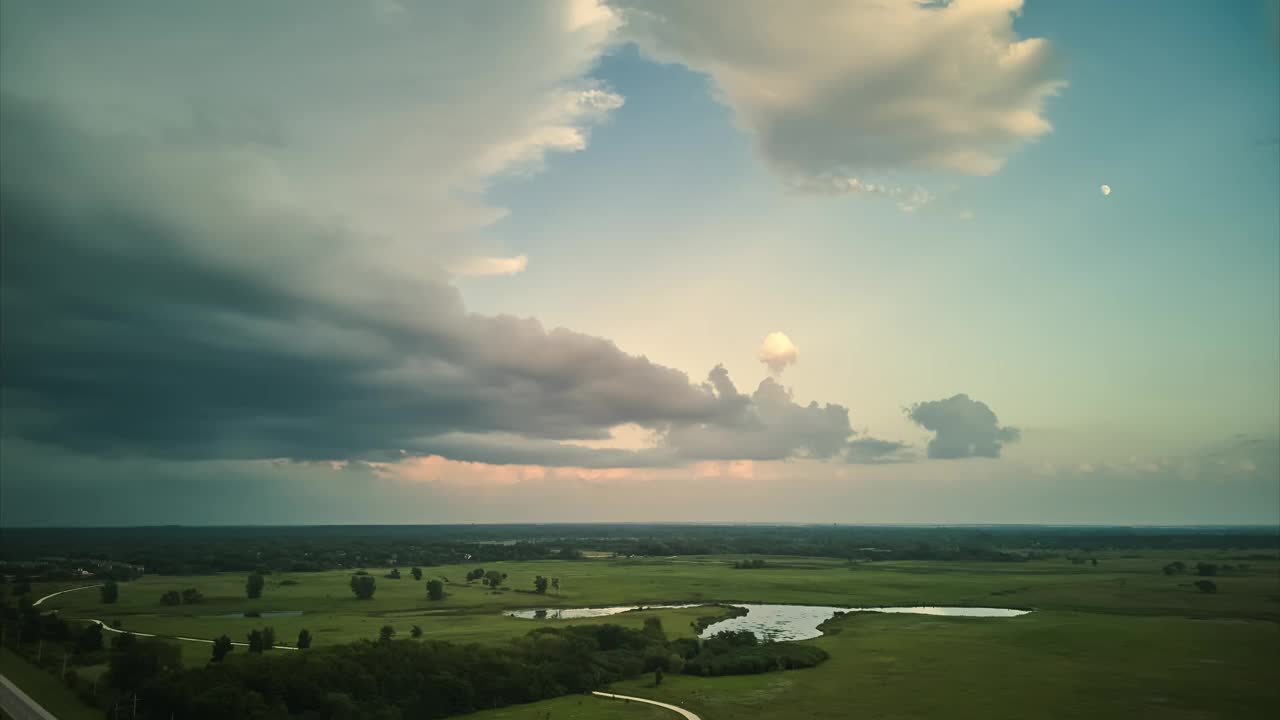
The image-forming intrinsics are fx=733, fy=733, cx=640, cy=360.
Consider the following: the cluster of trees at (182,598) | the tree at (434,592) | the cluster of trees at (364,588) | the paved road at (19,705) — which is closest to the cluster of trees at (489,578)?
the tree at (434,592)

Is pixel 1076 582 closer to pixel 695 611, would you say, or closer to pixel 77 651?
pixel 695 611

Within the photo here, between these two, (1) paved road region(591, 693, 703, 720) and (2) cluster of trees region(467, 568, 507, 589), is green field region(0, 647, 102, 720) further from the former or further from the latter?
(2) cluster of trees region(467, 568, 507, 589)

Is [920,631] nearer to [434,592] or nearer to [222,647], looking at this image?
[434,592]

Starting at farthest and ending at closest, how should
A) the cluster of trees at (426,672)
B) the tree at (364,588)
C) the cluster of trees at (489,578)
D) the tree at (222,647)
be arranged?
the cluster of trees at (489,578)
the tree at (364,588)
the tree at (222,647)
the cluster of trees at (426,672)

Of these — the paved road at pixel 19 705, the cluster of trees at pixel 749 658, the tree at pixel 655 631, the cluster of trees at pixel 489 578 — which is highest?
the paved road at pixel 19 705

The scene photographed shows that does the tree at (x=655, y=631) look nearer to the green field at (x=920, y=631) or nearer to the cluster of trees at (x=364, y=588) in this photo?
the green field at (x=920, y=631)

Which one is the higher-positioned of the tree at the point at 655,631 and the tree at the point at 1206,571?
the tree at the point at 655,631

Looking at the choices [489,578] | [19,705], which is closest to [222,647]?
[19,705]

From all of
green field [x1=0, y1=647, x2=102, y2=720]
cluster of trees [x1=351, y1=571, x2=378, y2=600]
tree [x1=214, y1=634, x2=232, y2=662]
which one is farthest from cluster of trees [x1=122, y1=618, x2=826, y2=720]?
cluster of trees [x1=351, y1=571, x2=378, y2=600]
